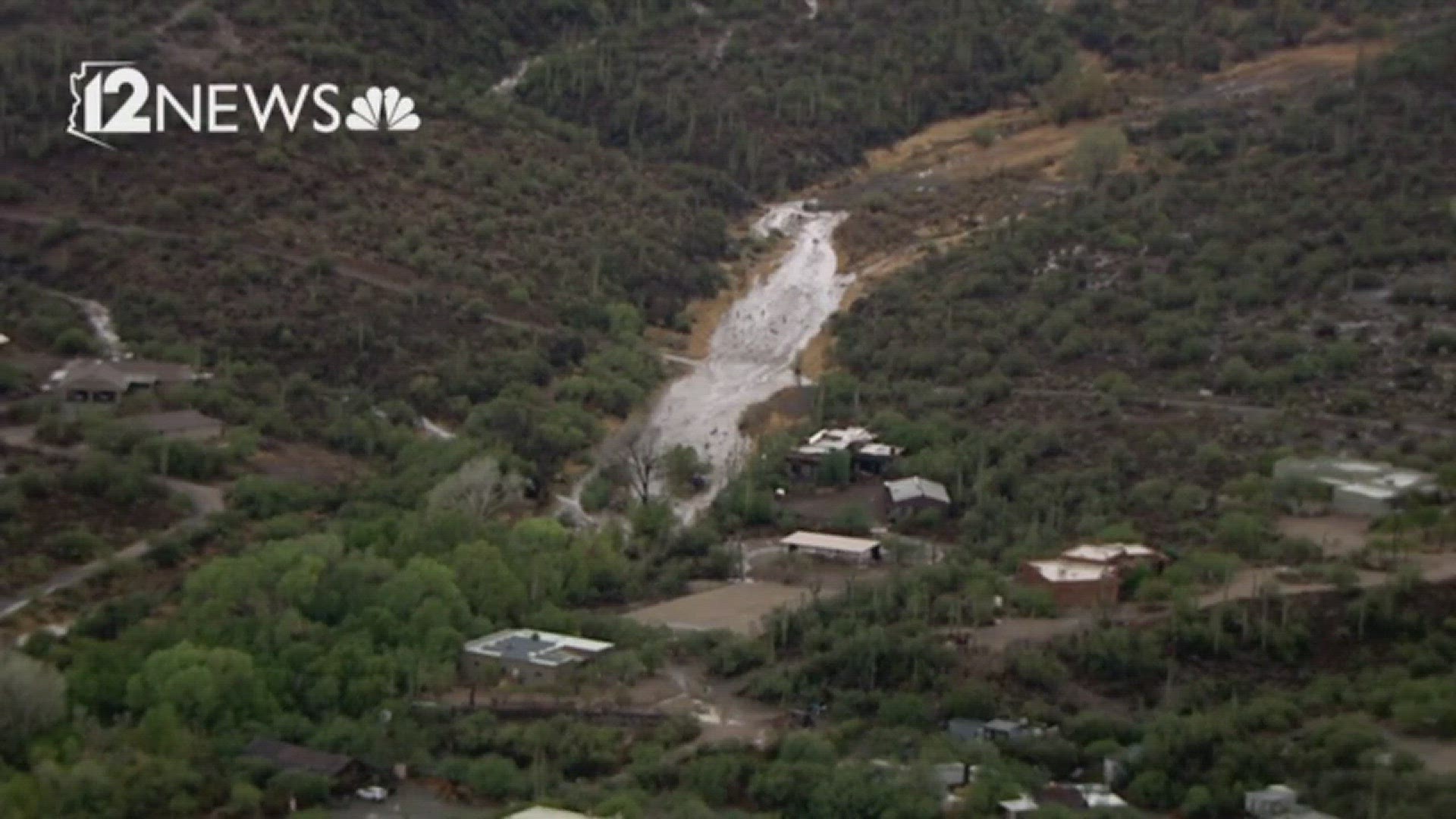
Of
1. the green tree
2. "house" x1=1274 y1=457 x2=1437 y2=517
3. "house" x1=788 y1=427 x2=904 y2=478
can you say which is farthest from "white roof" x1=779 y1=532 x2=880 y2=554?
the green tree

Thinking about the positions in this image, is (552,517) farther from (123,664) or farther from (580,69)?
(580,69)

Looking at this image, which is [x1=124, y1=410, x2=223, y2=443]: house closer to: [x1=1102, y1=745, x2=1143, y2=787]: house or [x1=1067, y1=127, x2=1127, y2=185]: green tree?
[x1=1102, y1=745, x2=1143, y2=787]: house

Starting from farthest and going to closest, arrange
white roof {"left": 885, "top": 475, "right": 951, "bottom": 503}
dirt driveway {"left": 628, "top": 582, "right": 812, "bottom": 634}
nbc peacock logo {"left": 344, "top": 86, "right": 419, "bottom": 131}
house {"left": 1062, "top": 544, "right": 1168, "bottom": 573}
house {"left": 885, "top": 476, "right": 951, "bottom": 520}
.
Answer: nbc peacock logo {"left": 344, "top": 86, "right": 419, "bottom": 131} < white roof {"left": 885, "top": 475, "right": 951, "bottom": 503} < house {"left": 885, "top": 476, "right": 951, "bottom": 520} < house {"left": 1062, "top": 544, "right": 1168, "bottom": 573} < dirt driveway {"left": 628, "top": 582, "right": 812, "bottom": 634}

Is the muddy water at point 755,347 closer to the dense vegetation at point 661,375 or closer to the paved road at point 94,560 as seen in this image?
the dense vegetation at point 661,375

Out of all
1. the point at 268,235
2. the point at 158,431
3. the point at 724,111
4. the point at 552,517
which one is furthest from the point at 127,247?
the point at 724,111

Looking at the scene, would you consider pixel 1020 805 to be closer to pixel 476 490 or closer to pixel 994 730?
pixel 994 730

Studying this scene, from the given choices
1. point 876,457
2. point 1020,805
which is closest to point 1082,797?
point 1020,805

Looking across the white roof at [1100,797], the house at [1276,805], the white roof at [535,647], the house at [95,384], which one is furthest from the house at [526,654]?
the house at [95,384]
